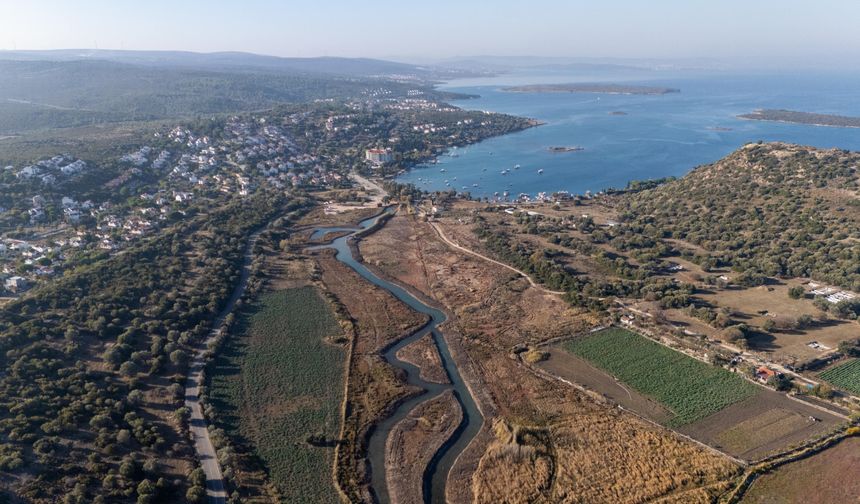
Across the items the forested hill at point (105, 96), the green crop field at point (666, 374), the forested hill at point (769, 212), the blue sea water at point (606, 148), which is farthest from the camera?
the forested hill at point (105, 96)

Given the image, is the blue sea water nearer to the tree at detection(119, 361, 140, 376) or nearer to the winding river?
the winding river

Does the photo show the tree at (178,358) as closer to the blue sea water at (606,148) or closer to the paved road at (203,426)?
the paved road at (203,426)

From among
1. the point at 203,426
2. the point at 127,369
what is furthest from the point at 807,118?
the point at 127,369

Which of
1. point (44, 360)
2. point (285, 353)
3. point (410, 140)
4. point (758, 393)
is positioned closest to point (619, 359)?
point (758, 393)

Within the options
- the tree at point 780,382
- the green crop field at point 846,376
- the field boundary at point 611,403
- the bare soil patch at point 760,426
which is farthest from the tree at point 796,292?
the field boundary at point 611,403

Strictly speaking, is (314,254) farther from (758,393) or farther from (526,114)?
(526,114)

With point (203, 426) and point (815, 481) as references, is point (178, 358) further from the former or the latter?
point (815, 481)

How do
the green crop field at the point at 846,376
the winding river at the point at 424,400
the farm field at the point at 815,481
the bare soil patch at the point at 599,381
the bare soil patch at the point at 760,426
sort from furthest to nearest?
the green crop field at the point at 846,376, the bare soil patch at the point at 599,381, the bare soil patch at the point at 760,426, the winding river at the point at 424,400, the farm field at the point at 815,481
